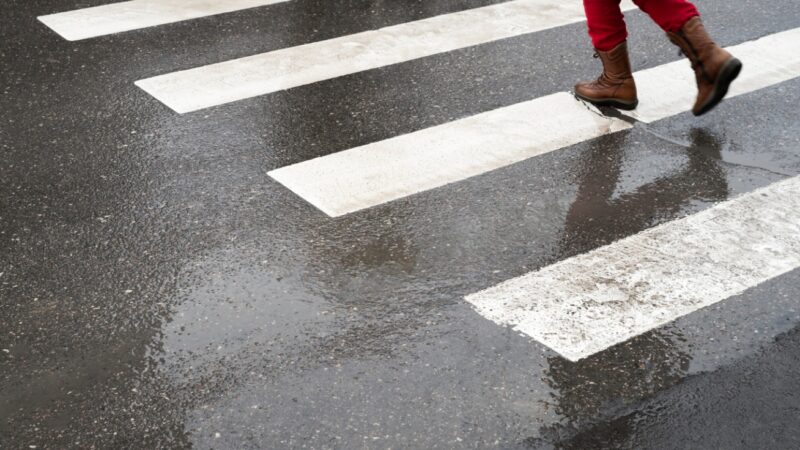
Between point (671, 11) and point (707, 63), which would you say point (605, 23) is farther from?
point (707, 63)

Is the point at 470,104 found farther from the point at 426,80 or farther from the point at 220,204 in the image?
the point at 220,204

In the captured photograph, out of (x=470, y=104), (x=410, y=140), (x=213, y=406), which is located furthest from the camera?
(x=470, y=104)

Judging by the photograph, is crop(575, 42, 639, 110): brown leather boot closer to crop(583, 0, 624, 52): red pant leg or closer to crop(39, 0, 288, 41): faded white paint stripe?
crop(583, 0, 624, 52): red pant leg

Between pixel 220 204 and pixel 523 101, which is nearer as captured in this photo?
pixel 220 204

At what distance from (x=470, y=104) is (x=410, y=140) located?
22.7 inches

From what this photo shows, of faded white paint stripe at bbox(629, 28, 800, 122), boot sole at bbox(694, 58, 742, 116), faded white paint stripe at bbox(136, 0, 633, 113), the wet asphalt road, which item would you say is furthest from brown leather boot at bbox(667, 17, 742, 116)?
faded white paint stripe at bbox(136, 0, 633, 113)

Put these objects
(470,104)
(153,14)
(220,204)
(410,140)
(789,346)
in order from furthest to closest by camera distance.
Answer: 1. (153,14)
2. (470,104)
3. (410,140)
4. (220,204)
5. (789,346)

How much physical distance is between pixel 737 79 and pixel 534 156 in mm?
1666

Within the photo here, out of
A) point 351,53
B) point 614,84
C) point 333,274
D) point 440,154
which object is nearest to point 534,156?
point 440,154

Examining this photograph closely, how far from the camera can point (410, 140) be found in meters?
5.27

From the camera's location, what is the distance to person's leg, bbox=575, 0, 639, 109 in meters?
5.45

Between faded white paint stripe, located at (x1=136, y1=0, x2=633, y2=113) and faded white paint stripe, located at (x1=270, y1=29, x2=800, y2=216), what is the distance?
3.02 ft

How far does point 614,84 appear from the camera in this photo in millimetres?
5586

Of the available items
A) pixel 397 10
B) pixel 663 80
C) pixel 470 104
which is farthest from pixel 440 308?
pixel 397 10
